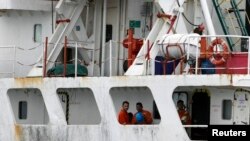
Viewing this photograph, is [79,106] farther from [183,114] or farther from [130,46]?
[183,114]

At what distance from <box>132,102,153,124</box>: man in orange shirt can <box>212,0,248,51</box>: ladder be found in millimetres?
3180

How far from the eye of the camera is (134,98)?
2048 cm

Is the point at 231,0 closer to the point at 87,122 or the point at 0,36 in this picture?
the point at 87,122

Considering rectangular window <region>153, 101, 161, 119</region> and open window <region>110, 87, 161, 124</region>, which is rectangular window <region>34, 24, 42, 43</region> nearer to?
open window <region>110, 87, 161, 124</region>

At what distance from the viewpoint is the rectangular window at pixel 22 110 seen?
22.2m

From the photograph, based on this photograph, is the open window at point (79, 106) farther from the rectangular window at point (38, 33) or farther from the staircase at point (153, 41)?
the rectangular window at point (38, 33)

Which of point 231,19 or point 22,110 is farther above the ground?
point 231,19

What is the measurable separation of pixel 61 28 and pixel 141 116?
376 cm

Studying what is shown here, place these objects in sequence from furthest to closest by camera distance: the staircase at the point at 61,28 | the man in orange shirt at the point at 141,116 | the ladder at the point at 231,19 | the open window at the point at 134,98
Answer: the ladder at the point at 231,19 → the staircase at the point at 61,28 → the open window at the point at 134,98 → the man in orange shirt at the point at 141,116

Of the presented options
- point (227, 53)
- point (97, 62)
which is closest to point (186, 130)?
point (227, 53)

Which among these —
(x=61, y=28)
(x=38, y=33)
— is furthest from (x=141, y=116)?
(x=38, y=33)

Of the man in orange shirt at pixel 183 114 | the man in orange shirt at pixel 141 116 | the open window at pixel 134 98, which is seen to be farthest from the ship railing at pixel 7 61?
the man in orange shirt at pixel 183 114

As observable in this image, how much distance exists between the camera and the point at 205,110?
19891 millimetres

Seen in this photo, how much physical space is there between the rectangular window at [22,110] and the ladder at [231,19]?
213 inches
